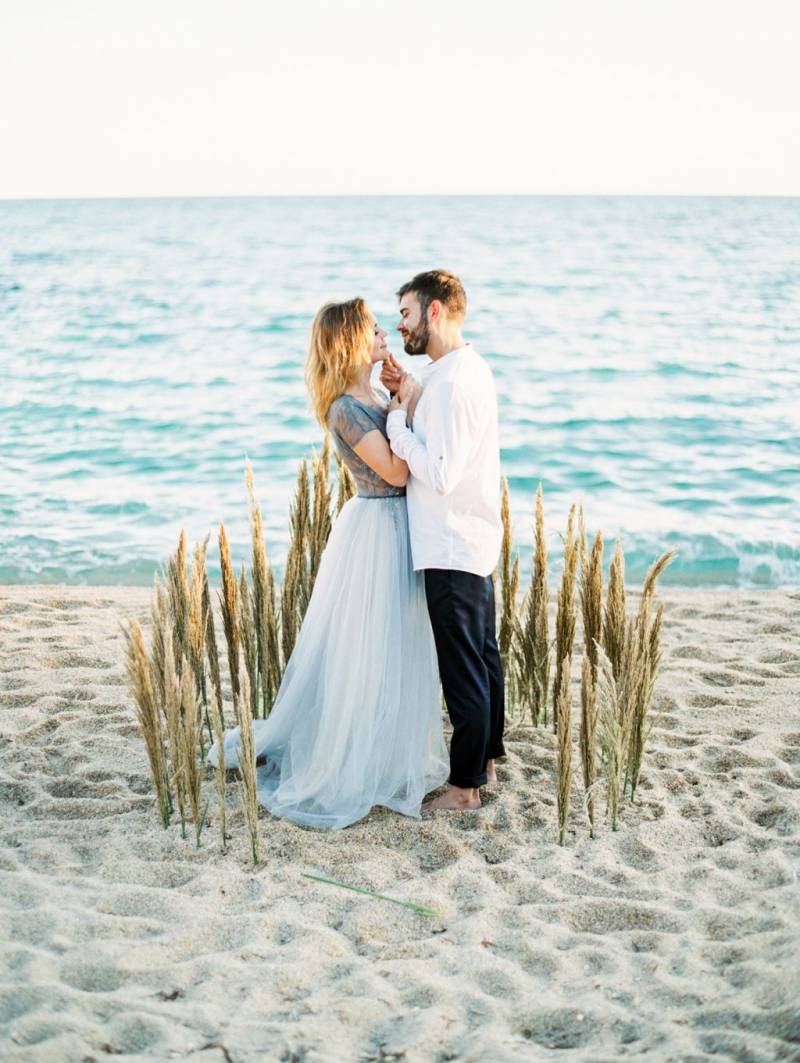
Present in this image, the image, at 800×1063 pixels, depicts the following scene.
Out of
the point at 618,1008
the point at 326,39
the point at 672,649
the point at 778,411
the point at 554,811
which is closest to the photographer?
the point at 618,1008

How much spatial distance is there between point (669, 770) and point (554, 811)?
556 mm

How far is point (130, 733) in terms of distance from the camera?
4.43 meters

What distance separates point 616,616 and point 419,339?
114 centimetres

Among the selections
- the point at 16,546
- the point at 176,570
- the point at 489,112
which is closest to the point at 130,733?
the point at 176,570

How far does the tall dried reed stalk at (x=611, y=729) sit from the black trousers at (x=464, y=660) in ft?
1.33

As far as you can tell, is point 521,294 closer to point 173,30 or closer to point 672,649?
point 173,30

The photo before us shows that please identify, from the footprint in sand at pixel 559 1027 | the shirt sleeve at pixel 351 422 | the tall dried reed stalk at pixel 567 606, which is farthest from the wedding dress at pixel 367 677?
the footprint in sand at pixel 559 1027

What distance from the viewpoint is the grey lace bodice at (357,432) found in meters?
3.70

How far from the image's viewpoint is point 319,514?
14.0ft

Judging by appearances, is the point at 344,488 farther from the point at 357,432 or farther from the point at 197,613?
the point at 197,613

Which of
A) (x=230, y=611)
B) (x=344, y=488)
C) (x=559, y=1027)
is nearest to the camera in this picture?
(x=559, y=1027)

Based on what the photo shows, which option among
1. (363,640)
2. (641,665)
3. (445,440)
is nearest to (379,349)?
(445,440)

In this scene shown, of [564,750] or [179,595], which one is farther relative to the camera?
[179,595]

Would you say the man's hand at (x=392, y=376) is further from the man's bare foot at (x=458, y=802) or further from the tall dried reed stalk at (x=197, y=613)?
the man's bare foot at (x=458, y=802)
